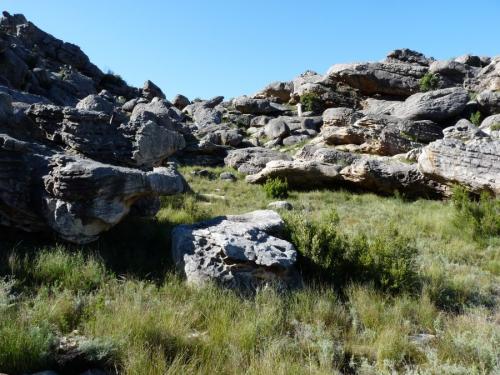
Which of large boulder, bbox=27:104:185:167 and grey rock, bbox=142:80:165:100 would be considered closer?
large boulder, bbox=27:104:185:167

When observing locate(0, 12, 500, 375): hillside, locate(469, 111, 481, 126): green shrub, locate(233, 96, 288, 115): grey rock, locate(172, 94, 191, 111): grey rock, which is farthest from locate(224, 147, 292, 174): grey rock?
locate(172, 94, 191, 111): grey rock

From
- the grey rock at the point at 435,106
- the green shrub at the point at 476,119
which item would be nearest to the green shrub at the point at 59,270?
the grey rock at the point at 435,106

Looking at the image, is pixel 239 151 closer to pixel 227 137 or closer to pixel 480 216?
pixel 227 137

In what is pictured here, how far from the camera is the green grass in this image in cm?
343

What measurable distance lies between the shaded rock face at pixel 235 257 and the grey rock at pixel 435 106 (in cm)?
2069

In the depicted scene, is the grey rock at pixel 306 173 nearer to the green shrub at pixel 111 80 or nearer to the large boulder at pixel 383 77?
the large boulder at pixel 383 77

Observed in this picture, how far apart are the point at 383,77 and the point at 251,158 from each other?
725 inches

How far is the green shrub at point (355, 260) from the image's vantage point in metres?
5.54

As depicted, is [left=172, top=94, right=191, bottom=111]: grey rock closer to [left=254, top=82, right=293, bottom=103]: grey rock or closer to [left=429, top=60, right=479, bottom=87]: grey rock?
[left=254, top=82, right=293, bottom=103]: grey rock

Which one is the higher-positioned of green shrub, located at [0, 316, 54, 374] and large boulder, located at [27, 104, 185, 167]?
large boulder, located at [27, 104, 185, 167]

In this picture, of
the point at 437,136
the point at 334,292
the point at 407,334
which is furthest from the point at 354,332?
the point at 437,136

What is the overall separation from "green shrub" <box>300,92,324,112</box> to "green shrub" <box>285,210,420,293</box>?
2770 cm

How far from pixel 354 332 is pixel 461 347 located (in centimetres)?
105

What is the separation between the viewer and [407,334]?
4344 millimetres
